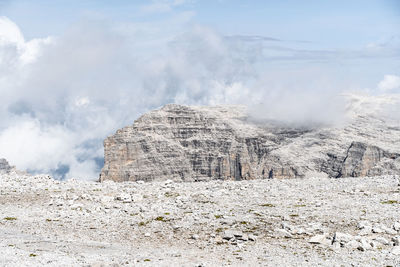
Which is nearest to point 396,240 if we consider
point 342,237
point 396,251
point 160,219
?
point 396,251

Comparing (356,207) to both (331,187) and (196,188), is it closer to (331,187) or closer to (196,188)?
(331,187)

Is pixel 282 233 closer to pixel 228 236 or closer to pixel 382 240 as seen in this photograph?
pixel 228 236

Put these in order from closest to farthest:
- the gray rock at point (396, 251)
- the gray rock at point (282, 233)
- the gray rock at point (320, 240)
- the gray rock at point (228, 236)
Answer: the gray rock at point (396, 251), the gray rock at point (320, 240), the gray rock at point (228, 236), the gray rock at point (282, 233)

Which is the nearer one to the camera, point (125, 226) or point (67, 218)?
point (125, 226)

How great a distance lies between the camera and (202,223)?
118ft

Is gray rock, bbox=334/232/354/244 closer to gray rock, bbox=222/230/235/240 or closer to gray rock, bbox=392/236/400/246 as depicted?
gray rock, bbox=392/236/400/246

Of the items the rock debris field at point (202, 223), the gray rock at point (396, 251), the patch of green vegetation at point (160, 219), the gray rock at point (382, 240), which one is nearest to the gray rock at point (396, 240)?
the rock debris field at point (202, 223)

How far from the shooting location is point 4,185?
1981 inches

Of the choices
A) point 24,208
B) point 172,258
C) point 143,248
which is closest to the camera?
point 172,258

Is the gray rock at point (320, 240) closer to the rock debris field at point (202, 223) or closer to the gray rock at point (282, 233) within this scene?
the rock debris field at point (202, 223)

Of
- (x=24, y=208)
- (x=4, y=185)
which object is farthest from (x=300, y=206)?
(x=4, y=185)

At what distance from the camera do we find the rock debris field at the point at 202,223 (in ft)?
95.9

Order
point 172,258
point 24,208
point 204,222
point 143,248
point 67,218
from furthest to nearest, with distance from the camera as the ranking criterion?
point 24,208 → point 67,218 → point 204,222 → point 143,248 → point 172,258

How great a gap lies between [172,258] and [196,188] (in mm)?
20534
